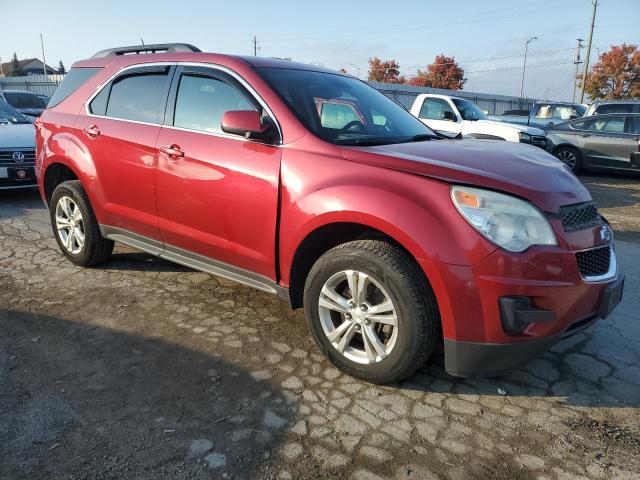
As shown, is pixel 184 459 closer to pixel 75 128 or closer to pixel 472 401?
pixel 472 401

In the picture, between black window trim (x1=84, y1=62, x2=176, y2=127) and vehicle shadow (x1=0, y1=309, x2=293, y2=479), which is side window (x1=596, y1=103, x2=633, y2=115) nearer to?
black window trim (x1=84, y1=62, x2=176, y2=127)

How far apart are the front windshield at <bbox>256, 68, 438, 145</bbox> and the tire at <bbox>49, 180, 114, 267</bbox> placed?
2.13 meters

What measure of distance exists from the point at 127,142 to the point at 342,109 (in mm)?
1651

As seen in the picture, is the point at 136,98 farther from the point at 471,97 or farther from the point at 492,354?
the point at 471,97

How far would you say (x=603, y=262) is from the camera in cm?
276

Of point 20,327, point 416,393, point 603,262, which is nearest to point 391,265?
point 416,393

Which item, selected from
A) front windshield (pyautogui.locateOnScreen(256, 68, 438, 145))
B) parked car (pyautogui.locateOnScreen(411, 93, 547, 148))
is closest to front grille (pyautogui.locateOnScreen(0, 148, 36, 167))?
front windshield (pyautogui.locateOnScreen(256, 68, 438, 145))

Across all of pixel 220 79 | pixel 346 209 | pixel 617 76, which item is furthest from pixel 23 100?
pixel 617 76

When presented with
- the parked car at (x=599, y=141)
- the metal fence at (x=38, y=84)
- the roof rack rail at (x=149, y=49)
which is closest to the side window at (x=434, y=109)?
the parked car at (x=599, y=141)

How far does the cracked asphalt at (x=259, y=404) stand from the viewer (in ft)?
7.32

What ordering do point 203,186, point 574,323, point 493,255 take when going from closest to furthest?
point 493,255 < point 574,323 < point 203,186

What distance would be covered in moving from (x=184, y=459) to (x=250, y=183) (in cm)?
160

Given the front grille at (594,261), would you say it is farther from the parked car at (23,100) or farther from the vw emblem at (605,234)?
the parked car at (23,100)

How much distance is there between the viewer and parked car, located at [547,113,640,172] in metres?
11.4
